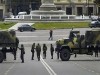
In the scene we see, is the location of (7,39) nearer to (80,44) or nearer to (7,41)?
(7,41)

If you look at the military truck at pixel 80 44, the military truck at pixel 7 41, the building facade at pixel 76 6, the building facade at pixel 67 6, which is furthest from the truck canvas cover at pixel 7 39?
the building facade at pixel 76 6

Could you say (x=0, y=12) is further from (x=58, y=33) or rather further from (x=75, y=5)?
(x=58, y=33)

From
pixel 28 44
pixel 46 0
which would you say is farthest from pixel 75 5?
pixel 28 44

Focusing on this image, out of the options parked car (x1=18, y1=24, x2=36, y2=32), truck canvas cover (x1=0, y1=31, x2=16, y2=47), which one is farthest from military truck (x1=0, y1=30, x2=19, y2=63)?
parked car (x1=18, y1=24, x2=36, y2=32)

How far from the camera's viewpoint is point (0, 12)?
16012 centimetres

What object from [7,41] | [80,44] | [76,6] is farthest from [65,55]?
[76,6]

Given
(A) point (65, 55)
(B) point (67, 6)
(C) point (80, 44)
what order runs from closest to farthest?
(A) point (65, 55)
(C) point (80, 44)
(B) point (67, 6)

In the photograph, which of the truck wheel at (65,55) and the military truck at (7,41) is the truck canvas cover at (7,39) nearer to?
the military truck at (7,41)

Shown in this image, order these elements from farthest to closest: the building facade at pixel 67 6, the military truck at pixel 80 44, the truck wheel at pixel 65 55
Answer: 1. the building facade at pixel 67 6
2. the military truck at pixel 80 44
3. the truck wheel at pixel 65 55

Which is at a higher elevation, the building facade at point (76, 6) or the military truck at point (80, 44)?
the military truck at point (80, 44)

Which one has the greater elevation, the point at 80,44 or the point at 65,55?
the point at 80,44

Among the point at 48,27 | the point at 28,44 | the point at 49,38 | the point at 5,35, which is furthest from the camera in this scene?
the point at 48,27

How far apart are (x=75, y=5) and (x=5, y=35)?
11141cm

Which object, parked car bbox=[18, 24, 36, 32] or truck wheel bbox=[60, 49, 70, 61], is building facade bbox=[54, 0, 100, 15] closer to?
parked car bbox=[18, 24, 36, 32]
